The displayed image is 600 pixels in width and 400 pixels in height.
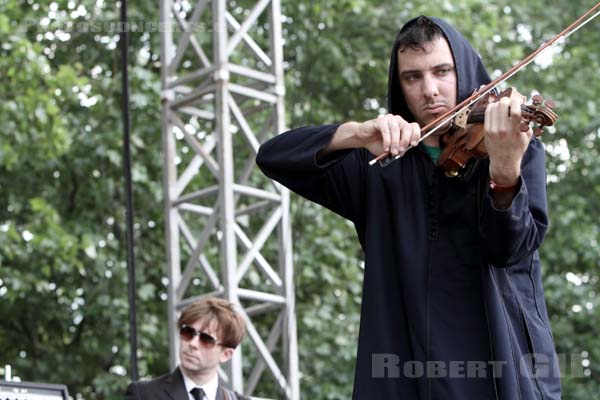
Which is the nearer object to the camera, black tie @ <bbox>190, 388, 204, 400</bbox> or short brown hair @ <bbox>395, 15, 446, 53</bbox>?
short brown hair @ <bbox>395, 15, 446, 53</bbox>

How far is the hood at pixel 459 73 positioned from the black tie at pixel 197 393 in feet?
8.50

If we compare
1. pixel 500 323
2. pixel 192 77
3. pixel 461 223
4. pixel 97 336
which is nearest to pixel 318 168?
pixel 461 223

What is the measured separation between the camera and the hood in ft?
7.87

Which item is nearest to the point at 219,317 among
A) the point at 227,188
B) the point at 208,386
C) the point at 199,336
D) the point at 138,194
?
the point at 199,336

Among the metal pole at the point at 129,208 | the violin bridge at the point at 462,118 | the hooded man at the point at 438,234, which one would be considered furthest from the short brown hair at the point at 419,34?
the metal pole at the point at 129,208

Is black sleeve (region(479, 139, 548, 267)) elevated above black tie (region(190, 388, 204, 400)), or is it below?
above

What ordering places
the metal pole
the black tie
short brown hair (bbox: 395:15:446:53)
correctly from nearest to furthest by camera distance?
short brown hair (bbox: 395:15:446:53), the black tie, the metal pole

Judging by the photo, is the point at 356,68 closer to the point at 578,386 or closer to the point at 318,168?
the point at 578,386

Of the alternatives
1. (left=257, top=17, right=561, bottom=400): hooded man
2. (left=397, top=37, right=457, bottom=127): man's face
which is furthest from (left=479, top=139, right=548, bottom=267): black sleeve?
(left=397, top=37, right=457, bottom=127): man's face

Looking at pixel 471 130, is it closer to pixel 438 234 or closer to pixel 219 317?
pixel 438 234

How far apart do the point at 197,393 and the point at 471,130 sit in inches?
112

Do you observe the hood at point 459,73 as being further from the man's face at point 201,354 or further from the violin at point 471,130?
the man's face at point 201,354

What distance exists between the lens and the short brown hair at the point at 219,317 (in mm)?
4992

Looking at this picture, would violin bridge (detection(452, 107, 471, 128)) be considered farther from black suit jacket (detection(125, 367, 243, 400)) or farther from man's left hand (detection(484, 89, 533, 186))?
black suit jacket (detection(125, 367, 243, 400))
